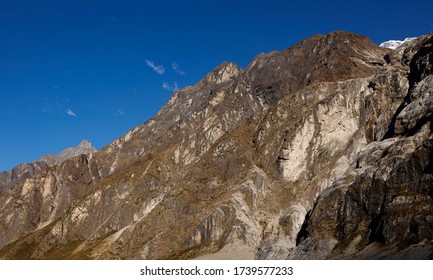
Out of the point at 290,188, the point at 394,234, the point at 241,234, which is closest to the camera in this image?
the point at 394,234

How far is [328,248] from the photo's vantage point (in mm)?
122188

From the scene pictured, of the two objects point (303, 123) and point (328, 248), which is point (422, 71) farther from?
point (328, 248)

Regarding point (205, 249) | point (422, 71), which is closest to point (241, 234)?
point (205, 249)

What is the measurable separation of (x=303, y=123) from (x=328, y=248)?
75.5 m

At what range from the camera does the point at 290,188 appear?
6905 inches

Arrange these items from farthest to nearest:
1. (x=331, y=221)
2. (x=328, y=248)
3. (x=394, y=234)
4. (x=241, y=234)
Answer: (x=241, y=234)
(x=331, y=221)
(x=328, y=248)
(x=394, y=234)

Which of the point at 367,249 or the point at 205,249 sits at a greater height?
the point at 205,249

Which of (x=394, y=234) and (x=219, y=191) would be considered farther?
(x=219, y=191)
